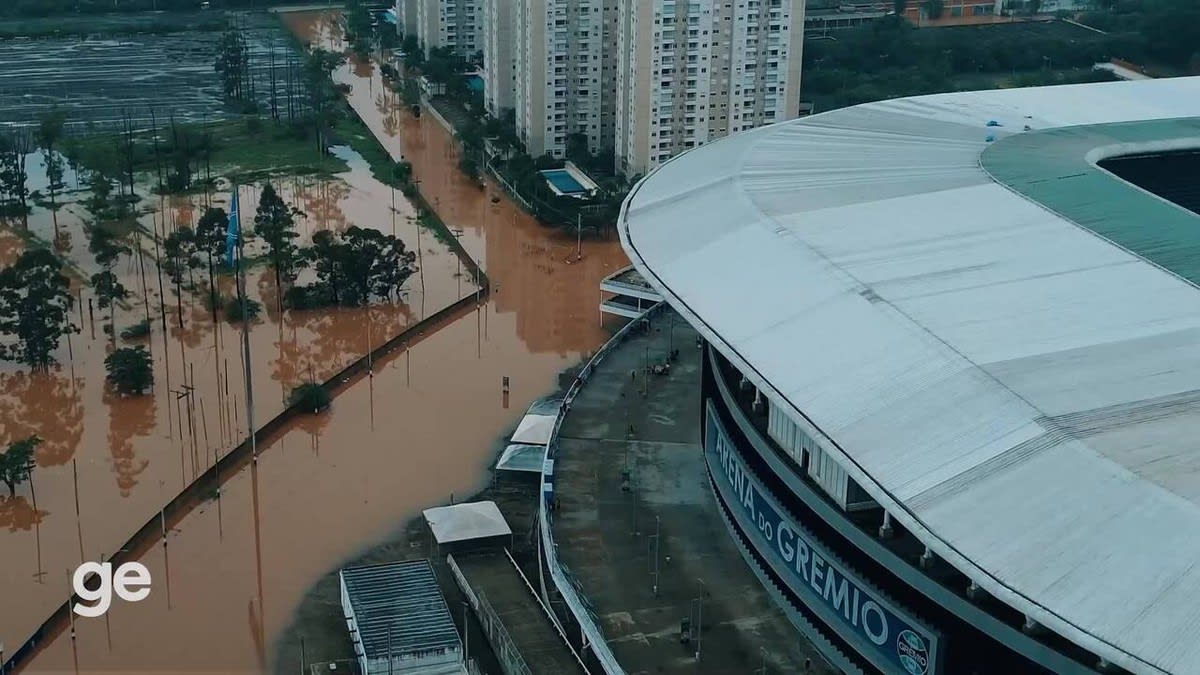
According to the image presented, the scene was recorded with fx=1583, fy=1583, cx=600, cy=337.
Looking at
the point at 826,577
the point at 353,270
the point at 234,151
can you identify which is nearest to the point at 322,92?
the point at 234,151

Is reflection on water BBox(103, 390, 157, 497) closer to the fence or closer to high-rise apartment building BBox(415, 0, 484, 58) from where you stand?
the fence

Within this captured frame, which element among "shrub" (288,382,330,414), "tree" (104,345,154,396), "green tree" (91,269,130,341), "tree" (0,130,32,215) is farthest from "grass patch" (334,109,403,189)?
"shrub" (288,382,330,414)

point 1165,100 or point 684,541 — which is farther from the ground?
point 1165,100

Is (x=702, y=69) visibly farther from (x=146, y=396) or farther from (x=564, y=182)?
(x=146, y=396)

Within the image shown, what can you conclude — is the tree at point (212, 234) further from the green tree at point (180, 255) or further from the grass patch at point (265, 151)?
the grass patch at point (265, 151)

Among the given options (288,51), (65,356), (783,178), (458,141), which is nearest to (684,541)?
(783,178)

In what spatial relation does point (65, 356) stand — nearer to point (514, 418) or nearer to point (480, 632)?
point (514, 418)
